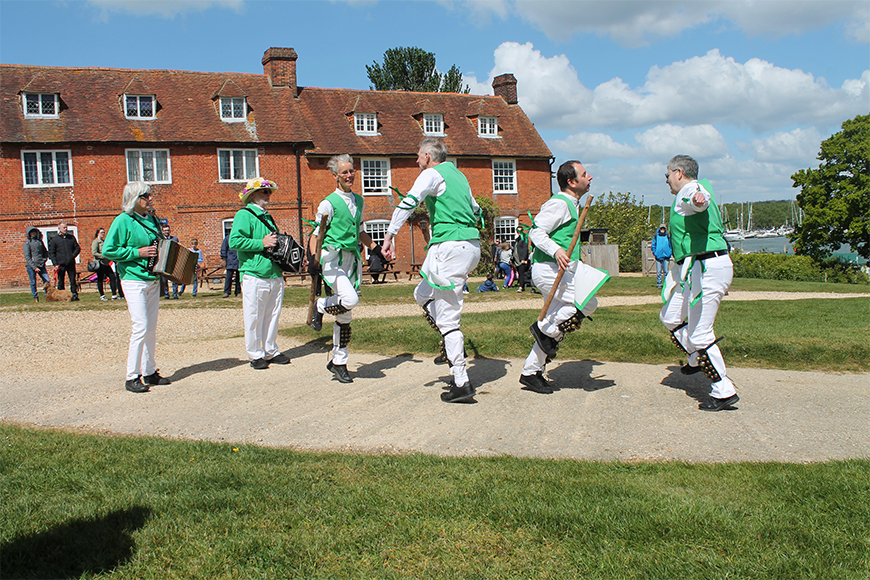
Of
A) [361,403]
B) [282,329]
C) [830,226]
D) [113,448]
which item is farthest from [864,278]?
[113,448]

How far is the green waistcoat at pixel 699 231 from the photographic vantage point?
532 centimetres

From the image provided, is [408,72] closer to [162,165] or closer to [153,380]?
[162,165]

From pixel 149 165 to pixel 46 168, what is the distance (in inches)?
150

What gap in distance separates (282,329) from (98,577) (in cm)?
763

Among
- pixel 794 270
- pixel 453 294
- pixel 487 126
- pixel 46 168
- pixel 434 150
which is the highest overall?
pixel 487 126

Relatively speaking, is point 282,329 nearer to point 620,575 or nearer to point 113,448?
point 113,448

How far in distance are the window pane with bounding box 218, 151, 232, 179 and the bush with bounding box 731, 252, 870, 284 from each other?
21971mm

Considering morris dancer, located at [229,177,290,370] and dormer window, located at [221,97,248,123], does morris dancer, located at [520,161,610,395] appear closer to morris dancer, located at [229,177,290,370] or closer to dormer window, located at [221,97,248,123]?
morris dancer, located at [229,177,290,370]

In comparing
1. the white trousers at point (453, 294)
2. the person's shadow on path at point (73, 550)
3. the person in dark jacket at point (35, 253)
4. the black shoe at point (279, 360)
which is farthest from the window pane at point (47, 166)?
the person's shadow on path at point (73, 550)

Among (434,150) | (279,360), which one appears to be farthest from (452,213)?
(279,360)

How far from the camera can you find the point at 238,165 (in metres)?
29.1

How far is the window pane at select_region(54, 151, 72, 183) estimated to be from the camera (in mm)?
26906

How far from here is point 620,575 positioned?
9.18ft

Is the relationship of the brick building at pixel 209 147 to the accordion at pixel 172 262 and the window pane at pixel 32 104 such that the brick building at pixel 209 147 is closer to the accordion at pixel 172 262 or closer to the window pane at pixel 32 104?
the window pane at pixel 32 104
